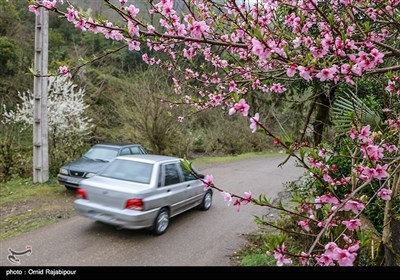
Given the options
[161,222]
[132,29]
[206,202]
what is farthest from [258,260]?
[132,29]

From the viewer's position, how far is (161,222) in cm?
645

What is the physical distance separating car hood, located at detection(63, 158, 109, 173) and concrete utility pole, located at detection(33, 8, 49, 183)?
136cm

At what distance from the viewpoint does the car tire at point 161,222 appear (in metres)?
6.29

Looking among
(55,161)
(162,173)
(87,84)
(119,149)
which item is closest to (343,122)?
(162,173)

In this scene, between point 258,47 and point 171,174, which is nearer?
point 258,47

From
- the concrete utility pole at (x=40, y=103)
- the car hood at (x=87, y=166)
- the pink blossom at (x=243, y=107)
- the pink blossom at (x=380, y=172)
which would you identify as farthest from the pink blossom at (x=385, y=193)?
the concrete utility pole at (x=40, y=103)

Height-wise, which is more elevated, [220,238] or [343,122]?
[343,122]

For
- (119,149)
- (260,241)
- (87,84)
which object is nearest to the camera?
(260,241)

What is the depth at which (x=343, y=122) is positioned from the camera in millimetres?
4547

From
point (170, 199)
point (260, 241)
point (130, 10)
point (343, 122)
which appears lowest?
point (260, 241)

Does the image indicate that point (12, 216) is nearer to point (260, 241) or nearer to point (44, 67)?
point (44, 67)

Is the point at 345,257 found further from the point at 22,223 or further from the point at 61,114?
the point at 61,114

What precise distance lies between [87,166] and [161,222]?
371 cm

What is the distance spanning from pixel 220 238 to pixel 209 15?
A: 14.6 feet
